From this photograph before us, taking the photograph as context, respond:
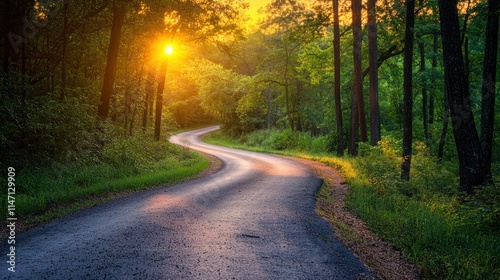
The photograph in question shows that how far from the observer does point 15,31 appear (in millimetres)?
14984

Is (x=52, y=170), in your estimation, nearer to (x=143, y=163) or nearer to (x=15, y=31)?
(x=143, y=163)

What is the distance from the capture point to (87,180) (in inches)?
460

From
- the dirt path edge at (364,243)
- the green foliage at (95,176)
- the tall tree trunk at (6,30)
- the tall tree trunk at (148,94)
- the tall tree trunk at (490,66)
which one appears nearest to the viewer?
the dirt path edge at (364,243)

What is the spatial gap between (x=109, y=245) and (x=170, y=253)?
121 centimetres

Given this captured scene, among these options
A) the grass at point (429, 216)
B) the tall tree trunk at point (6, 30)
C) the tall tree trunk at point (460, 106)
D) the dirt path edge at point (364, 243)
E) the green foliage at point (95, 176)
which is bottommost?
the dirt path edge at point (364, 243)

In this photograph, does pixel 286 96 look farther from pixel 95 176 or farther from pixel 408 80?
pixel 95 176

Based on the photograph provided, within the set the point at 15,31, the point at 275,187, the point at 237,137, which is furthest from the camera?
the point at 237,137

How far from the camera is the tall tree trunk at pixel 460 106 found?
31.4 ft

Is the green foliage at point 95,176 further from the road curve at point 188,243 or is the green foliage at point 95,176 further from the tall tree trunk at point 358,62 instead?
the tall tree trunk at point 358,62

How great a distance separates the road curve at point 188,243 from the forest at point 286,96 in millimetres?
1591

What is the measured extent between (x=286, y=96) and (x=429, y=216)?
28898 mm

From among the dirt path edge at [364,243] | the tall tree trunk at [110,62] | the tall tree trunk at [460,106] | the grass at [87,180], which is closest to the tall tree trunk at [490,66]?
the tall tree trunk at [460,106]

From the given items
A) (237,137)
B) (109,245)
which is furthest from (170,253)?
(237,137)

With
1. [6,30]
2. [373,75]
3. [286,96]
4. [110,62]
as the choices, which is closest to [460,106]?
[373,75]
